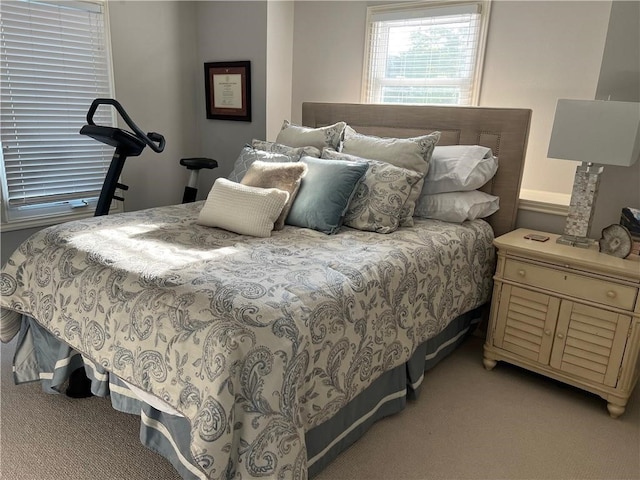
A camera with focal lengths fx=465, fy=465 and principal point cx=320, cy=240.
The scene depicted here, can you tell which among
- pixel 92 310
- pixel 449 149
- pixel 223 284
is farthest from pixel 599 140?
pixel 92 310

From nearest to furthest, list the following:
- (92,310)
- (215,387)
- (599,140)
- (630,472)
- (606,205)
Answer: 1. (215,387)
2. (92,310)
3. (630,472)
4. (599,140)
5. (606,205)

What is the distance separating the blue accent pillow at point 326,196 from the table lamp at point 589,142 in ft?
3.20

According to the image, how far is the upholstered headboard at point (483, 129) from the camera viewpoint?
2.73 meters

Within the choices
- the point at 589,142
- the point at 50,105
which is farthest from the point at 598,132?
the point at 50,105

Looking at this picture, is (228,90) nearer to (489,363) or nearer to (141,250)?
(141,250)

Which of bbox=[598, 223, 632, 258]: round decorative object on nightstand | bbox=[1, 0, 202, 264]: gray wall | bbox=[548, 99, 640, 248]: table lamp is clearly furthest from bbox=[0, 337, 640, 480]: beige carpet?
bbox=[1, 0, 202, 264]: gray wall

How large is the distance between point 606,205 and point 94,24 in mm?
3563

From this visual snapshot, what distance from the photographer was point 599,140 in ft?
7.13

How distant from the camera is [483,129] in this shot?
9.26 ft

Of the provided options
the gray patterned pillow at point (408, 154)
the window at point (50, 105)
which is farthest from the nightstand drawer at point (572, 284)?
the window at point (50, 105)

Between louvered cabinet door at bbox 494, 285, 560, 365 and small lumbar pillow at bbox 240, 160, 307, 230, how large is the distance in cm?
123

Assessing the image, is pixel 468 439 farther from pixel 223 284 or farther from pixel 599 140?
pixel 599 140

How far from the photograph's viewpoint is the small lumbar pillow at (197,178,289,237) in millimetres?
2227

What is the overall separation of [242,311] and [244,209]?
3.07 ft
